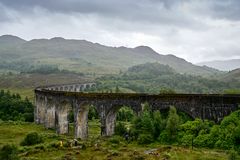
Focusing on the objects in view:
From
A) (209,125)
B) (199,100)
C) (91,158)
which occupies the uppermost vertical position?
(199,100)

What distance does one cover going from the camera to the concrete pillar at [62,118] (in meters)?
75.8

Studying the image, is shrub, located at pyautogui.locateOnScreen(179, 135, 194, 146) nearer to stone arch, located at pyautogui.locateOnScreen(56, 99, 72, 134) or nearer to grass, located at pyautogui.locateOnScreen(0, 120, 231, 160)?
grass, located at pyautogui.locateOnScreen(0, 120, 231, 160)

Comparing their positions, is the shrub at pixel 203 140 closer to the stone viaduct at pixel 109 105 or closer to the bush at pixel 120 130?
the stone viaduct at pixel 109 105

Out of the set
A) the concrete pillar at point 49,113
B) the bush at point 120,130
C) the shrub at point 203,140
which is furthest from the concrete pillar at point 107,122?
the concrete pillar at point 49,113

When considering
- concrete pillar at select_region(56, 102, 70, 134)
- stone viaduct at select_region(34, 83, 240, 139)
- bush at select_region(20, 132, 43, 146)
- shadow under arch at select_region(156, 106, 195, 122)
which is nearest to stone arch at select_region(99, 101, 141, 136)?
stone viaduct at select_region(34, 83, 240, 139)

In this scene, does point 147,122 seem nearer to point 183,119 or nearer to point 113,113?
point 183,119

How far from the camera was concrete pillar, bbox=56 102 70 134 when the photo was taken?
7575cm

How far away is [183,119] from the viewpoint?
56562 millimetres

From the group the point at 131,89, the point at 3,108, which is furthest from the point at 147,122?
the point at 131,89

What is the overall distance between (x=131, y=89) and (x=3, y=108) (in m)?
101

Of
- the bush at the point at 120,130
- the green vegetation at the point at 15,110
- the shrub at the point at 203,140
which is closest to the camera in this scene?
the shrub at the point at 203,140

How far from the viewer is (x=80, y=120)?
70.1 meters

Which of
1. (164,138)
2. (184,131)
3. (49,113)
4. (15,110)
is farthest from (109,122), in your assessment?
(15,110)

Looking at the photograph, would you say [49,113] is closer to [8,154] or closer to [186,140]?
[186,140]
